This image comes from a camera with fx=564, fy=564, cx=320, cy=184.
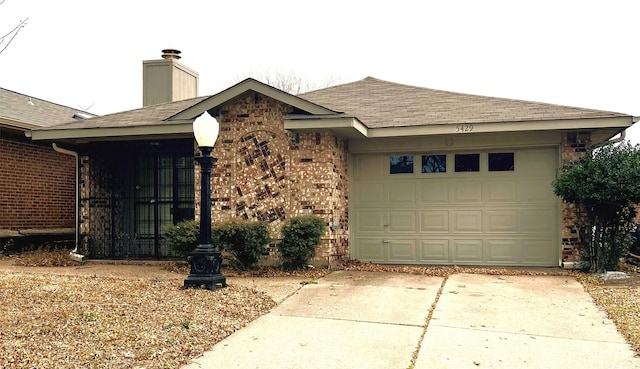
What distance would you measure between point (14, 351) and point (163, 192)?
7.61 metres

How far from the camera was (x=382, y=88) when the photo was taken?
13.1 m

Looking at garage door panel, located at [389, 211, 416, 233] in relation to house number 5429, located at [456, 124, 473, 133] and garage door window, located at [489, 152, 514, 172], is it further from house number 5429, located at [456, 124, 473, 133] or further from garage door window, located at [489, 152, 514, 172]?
house number 5429, located at [456, 124, 473, 133]

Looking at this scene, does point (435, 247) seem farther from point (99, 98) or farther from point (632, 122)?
point (99, 98)

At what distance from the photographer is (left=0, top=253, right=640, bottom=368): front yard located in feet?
15.0

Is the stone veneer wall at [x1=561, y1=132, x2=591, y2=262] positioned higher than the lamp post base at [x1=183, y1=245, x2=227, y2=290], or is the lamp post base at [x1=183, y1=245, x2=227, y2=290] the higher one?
the stone veneer wall at [x1=561, y1=132, x2=591, y2=262]

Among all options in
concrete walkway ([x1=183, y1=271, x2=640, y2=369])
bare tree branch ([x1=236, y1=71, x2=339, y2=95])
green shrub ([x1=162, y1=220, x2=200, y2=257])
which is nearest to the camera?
concrete walkway ([x1=183, y1=271, x2=640, y2=369])

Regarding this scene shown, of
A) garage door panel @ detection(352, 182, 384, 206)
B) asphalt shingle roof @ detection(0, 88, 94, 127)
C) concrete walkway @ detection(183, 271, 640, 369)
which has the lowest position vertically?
concrete walkway @ detection(183, 271, 640, 369)

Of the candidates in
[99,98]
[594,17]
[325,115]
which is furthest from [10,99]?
[99,98]

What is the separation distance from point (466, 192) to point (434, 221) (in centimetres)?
79

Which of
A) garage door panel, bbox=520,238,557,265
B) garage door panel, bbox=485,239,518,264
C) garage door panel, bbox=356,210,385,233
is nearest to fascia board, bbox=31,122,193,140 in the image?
garage door panel, bbox=356,210,385,233

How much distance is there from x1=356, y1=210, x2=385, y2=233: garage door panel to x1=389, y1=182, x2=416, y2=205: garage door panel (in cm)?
35

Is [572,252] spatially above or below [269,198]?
below

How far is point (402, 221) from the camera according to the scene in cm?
1062

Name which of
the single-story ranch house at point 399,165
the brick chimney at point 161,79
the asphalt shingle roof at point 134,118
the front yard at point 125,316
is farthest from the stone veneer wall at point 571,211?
the brick chimney at point 161,79
